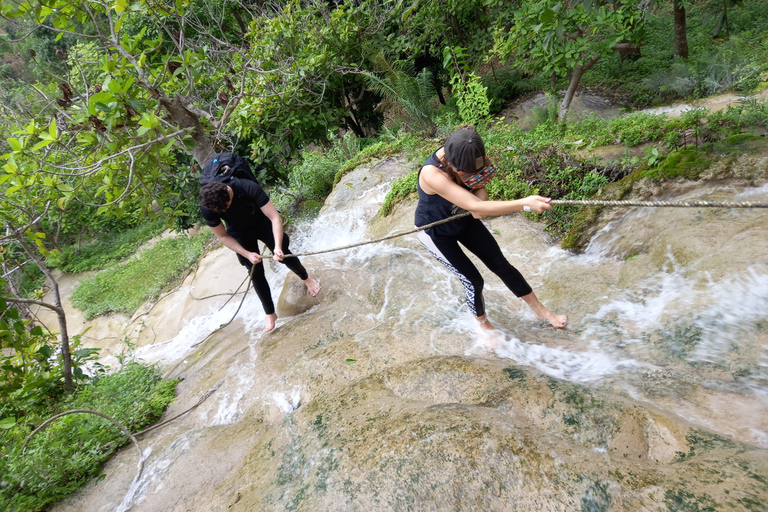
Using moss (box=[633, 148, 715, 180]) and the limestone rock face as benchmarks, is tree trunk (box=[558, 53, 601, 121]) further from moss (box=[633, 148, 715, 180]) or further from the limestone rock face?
the limestone rock face

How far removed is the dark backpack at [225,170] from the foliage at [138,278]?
6604 millimetres

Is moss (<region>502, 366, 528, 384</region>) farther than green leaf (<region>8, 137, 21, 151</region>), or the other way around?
green leaf (<region>8, 137, 21, 151</region>)

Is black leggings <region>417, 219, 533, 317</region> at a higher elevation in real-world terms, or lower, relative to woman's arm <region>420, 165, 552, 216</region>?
lower

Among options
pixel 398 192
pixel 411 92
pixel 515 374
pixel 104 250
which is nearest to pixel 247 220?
pixel 398 192

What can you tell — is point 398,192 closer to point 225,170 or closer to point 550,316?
point 225,170

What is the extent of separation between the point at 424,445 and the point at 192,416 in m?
2.51

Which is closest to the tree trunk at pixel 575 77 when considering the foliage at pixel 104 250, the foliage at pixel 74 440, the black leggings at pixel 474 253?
the black leggings at pixel 474 253

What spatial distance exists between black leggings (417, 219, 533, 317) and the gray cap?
21.9 inches

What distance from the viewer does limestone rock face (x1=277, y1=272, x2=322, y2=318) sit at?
4.68 meters

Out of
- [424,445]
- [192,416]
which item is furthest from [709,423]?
[192,416]

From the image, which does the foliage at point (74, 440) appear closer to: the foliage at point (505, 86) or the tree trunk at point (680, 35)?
the foliage at point (505, 86)

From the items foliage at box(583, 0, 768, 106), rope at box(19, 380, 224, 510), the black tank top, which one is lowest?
foliage at box(583, 0, 768, 106)

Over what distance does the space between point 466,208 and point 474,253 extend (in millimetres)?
594

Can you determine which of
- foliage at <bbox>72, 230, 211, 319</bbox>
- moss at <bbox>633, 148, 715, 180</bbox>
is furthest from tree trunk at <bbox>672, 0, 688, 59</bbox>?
foliage at <bbox>72, 230, 211, 319</bbox>
